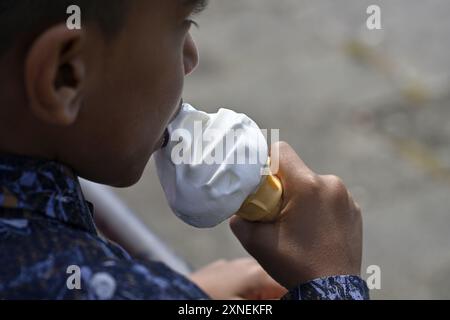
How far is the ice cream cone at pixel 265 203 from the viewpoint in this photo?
1.33 metres

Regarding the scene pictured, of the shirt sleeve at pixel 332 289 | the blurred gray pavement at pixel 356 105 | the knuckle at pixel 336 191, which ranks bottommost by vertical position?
the shirt sleeve at pixel 332 289

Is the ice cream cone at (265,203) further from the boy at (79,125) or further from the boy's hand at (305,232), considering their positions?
the boy at (79,125)

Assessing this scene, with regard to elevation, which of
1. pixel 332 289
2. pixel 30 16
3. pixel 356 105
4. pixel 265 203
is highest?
pixel 356 105

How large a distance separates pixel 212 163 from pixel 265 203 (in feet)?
0.35

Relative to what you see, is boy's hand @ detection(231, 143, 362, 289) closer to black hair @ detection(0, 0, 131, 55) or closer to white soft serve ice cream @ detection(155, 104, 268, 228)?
white soft serve ice cream @ detection(155, 104, 268, 228)

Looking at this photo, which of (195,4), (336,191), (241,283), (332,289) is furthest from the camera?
(241,283)

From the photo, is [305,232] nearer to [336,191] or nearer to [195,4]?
[336,191]

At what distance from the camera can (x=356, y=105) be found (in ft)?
13.2

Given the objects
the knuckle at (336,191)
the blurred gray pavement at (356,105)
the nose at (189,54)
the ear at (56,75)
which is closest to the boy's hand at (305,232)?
the knuckle at (336,191)

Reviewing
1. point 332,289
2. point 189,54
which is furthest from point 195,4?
point 332,289

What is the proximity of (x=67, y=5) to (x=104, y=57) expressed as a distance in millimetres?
81

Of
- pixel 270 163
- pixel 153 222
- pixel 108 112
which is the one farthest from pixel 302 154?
pixel 108 112

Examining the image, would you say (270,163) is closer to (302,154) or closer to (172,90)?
(172,90)

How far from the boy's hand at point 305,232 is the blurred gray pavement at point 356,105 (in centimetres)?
177
